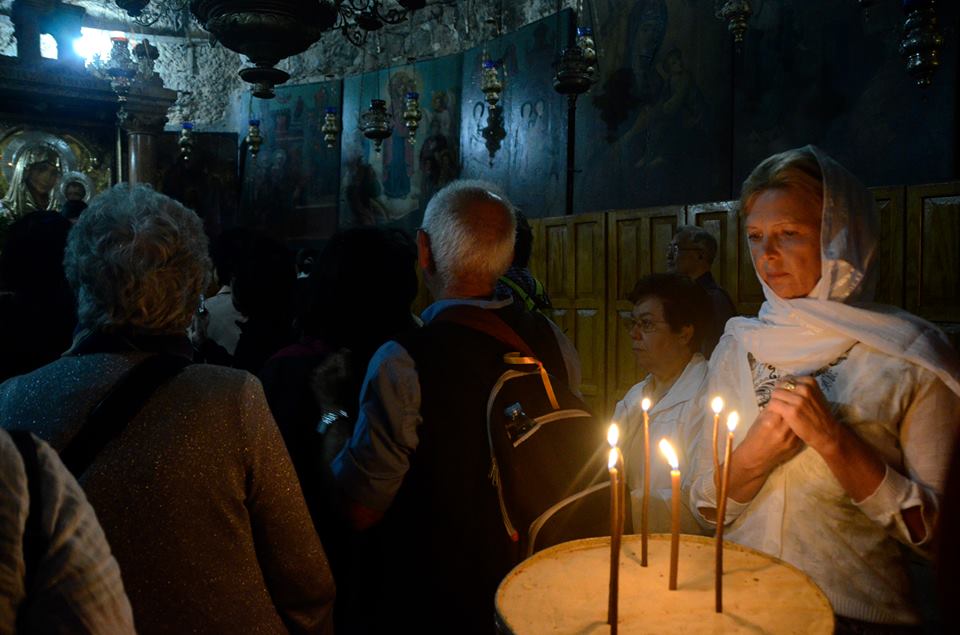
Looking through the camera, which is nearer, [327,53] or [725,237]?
[725,237]

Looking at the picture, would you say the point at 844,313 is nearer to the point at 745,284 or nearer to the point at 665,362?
the point at 665,362

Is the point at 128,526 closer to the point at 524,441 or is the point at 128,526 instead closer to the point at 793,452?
the point at 524,441

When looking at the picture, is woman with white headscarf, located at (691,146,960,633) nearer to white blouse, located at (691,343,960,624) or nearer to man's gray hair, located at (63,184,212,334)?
white blouse, located at (691,343,960,624)

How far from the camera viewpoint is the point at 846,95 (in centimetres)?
687

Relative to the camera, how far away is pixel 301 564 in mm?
1678

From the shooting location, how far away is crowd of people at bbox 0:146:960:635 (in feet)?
4.84

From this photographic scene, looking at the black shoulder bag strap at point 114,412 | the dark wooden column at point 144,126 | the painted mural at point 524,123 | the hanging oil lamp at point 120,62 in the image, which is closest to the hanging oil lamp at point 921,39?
the painted mural at point 524,123

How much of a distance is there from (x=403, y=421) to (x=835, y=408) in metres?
1.04

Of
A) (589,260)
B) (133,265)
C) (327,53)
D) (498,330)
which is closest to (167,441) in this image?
(133,265)

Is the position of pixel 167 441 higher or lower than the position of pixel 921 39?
lower

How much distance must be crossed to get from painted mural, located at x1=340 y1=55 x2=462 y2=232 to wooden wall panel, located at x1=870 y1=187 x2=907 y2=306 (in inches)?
279

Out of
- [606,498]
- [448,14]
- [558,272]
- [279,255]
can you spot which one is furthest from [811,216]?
[448,14]

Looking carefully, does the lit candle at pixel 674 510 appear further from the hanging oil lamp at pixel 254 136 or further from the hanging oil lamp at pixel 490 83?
the hanging oil lamp at pixel 254 136

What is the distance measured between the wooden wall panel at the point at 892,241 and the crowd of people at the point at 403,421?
4.78 metres
